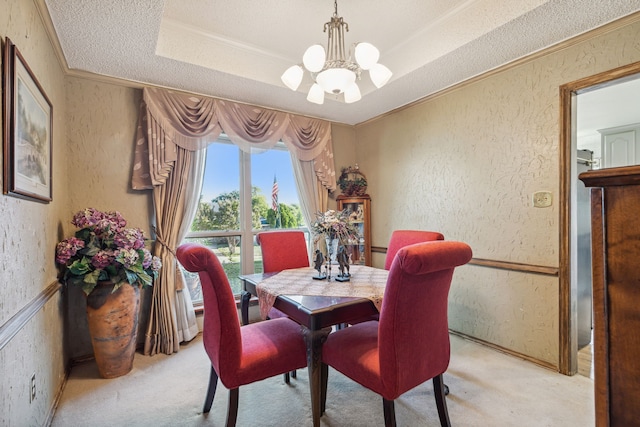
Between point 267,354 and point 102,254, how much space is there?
148cm

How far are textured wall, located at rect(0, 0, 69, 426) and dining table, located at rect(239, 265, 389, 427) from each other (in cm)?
116

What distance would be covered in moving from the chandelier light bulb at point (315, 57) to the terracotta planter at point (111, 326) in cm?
209

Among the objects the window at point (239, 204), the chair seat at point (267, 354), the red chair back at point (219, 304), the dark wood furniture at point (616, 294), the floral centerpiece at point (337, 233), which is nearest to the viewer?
the dark wood furniture at point (616, 294)

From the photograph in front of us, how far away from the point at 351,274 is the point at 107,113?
256cm

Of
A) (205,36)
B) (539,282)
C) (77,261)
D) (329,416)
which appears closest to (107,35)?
(205,36)

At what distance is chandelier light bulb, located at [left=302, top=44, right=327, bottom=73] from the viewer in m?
1.90

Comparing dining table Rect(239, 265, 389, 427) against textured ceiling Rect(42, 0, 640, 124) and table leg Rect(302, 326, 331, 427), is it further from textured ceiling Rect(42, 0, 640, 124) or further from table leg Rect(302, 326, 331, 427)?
textured ceiling Rect(42, 0, 640, 124)

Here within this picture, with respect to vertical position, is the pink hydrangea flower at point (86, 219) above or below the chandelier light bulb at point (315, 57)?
below

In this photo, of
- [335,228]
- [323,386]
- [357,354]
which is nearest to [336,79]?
[335,228]

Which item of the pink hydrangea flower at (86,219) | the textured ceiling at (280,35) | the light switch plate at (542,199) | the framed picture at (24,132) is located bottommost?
the pink hydrangea flower at (86,219)

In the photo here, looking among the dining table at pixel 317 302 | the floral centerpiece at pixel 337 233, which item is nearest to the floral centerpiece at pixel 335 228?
the floral centerpiece at pixel 337 233

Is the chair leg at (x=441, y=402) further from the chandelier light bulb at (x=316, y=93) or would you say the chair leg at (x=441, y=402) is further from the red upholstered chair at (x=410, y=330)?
the chandelier light bulb at (x=316, y=93)

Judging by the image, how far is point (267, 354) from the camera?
164 centimetres

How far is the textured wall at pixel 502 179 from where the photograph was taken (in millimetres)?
2316
